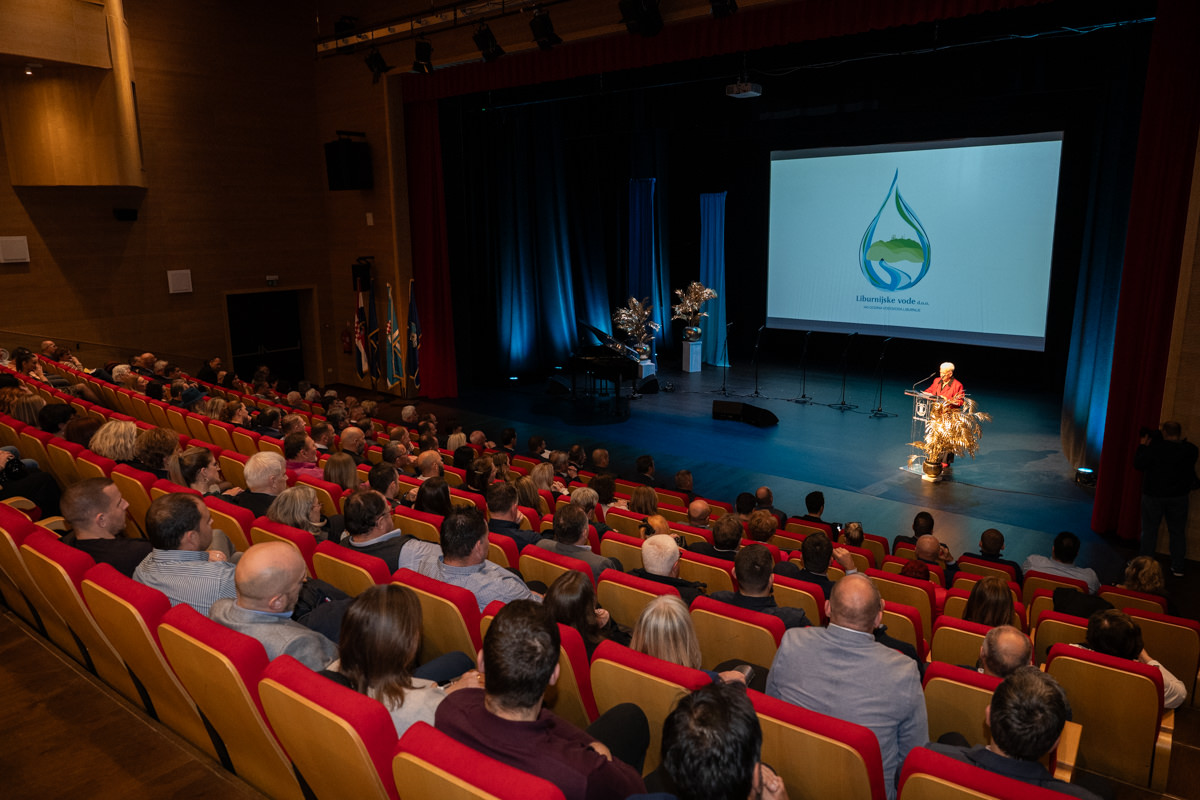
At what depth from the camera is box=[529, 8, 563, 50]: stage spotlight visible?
912 cm

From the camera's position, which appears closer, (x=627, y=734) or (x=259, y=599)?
(x=627, y=734)

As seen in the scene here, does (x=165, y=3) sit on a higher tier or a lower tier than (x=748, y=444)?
higher

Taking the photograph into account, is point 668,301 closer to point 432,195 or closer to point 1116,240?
point 432,195

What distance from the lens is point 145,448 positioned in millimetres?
4883

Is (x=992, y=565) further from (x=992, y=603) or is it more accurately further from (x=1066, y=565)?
(x=992, y=603)

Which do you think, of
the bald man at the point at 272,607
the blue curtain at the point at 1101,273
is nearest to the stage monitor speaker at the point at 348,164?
the blue curtain at the point at 1101,273

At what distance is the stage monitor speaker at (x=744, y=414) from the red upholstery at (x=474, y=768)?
9.92 metres

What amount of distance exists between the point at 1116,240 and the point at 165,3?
12477 mm

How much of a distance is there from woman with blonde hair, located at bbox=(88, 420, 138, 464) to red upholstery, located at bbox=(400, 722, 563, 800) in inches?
164

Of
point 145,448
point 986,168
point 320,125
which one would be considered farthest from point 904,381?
point 145,448

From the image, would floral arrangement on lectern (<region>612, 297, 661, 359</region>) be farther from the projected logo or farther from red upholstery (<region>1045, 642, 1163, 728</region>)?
red upholstery (<region>1045, 642, 1163, 728</region>)

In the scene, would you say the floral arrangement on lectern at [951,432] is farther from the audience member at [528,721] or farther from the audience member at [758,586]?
the audience member at [528,721]

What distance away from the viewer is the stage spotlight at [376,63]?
453 inches

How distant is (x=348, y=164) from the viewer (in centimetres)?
1245
